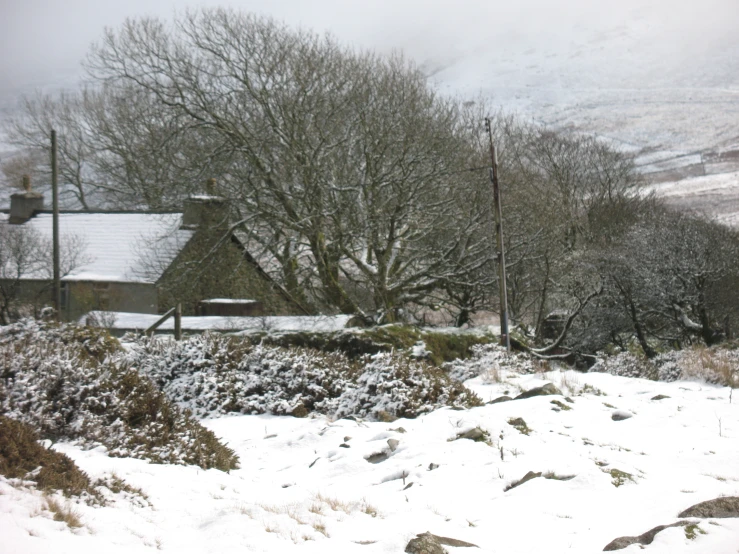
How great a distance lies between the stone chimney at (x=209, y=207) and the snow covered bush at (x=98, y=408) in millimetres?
14019

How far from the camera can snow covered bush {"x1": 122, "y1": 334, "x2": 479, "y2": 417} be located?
8414 mm

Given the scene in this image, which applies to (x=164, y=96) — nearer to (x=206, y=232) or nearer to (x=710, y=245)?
(x=206, y=232)

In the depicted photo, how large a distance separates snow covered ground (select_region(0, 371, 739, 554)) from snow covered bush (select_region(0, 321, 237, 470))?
0.82 ft

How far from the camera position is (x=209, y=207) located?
21.2m

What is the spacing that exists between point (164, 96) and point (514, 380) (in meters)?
16.8

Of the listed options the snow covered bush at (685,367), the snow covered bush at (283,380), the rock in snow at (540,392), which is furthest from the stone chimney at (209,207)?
the rock in snow at (540,392)

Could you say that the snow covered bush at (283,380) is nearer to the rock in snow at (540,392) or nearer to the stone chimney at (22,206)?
the rock in snow at (540,392)

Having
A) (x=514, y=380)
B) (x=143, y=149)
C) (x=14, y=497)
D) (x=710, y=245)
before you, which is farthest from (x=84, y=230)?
(x=14, y=497)

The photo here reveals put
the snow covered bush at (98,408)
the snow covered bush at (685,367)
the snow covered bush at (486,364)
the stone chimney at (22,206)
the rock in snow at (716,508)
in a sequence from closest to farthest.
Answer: the rock in snow at (716,508), the snow covered bush at (98,408), the snow covered bush at (685,367), the snow covered bush at (486,364), the stone chimney at (22,206)

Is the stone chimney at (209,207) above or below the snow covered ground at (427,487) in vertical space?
above

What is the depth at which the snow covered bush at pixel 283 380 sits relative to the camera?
8414 millimetres

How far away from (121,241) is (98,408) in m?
21.0

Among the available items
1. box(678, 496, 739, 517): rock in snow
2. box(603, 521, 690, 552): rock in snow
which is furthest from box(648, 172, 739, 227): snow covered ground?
box(603, 521, 690, 552): rock in snow

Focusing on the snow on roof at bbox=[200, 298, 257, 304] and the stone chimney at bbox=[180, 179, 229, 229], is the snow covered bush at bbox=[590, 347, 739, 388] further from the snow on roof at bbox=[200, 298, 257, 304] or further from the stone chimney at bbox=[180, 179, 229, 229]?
the stone chimney at bbox=[180, 179, 229, 229]
